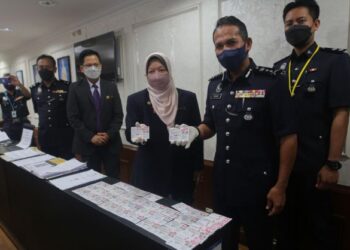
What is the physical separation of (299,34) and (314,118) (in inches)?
18.7

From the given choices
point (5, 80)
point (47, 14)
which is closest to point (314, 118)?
point (5, 80)

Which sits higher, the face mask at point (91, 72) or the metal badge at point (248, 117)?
the face mask at point (91, 72)

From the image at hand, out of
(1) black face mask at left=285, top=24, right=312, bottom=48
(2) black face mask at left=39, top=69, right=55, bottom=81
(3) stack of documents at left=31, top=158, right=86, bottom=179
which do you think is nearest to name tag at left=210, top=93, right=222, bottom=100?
(1) black face mask at left=285, top=24, right=312, bottom=48

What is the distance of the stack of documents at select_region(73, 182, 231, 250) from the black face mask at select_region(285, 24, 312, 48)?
3.54 ft

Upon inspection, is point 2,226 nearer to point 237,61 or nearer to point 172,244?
point 172,244

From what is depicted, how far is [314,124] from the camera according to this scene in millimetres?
1407

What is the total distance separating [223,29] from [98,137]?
4.51ft

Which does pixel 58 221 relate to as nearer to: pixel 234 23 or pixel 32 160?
pixel 32 160

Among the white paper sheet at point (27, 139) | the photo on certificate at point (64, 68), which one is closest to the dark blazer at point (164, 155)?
the white paper sheet at point (27, 139)

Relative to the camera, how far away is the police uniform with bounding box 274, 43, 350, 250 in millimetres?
1365

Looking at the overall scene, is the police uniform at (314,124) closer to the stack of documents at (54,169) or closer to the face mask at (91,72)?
the stack of documents at (54,169)

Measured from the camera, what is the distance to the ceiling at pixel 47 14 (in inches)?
134

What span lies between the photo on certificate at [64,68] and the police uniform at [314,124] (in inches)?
172

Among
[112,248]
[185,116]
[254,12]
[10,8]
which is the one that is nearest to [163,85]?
[185,116]
